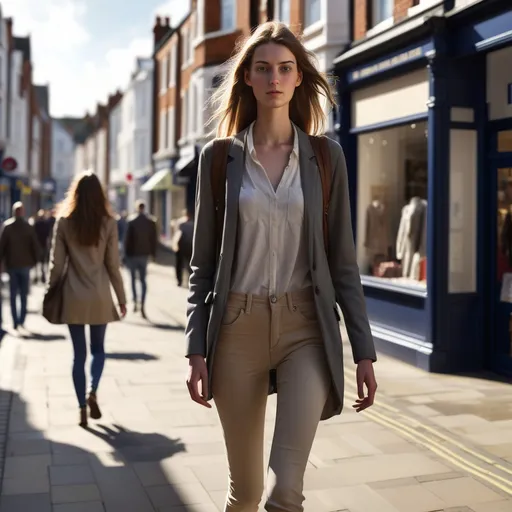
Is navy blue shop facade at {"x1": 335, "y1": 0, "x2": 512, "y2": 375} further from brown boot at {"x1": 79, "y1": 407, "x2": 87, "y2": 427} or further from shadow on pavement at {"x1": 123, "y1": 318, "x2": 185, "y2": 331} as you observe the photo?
brown boot at {"x1": 79, "y1": 407, "x2": 87, "y2": 427}

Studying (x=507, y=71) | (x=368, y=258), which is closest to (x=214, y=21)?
(x=368, y=258)

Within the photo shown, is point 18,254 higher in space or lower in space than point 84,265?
higher

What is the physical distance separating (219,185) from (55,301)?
3594mm

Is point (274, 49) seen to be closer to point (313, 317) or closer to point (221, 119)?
point (221, 119)

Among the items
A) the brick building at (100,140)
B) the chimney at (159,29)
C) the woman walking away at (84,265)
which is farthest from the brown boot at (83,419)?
the brick building at (100,140)

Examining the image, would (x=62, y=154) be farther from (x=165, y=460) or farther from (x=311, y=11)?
(x=165, y=460)

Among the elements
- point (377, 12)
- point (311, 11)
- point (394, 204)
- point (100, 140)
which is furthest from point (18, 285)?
point (100, 140)

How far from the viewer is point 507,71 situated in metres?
7.96

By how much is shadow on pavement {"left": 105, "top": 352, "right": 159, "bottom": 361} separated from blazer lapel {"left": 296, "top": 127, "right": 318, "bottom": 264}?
255 inches

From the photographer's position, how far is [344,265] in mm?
2709

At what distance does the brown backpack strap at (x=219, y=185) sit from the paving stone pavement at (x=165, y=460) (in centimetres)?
200

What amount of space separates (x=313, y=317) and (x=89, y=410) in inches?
163

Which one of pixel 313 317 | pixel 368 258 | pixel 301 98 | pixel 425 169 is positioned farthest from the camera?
pixel 368 258

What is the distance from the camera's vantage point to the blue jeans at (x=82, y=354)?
6.02 meters
